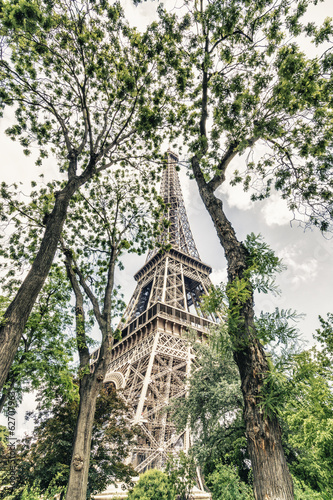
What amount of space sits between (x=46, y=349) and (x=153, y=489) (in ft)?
25.0

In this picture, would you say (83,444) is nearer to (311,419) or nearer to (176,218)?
(311,419)

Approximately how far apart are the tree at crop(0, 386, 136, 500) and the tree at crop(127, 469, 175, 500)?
558mm

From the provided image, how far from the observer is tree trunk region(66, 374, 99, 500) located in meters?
4.37

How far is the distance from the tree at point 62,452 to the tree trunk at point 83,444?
17.3ft

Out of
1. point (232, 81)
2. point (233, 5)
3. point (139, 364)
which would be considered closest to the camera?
point (233, 5)

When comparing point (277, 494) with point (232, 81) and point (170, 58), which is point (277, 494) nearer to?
point (232, 81)

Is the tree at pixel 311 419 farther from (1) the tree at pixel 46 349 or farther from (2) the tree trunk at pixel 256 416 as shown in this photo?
(1) the tree at pixel 46 349

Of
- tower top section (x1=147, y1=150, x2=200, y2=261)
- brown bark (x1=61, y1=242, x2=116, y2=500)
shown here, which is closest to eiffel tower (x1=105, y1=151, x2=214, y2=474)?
tower top section (x1=147, y1=150, x2=200, y2=261)

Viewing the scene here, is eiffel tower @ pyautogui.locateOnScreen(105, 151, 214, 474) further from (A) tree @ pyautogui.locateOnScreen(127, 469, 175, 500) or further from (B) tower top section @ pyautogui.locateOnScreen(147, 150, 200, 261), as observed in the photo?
(A) tree @ pyautogui.locateOnScreen(127, 469, 175, 500)

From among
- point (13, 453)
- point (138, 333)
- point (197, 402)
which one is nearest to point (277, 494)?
point (197, 402)

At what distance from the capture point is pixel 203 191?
5695mm

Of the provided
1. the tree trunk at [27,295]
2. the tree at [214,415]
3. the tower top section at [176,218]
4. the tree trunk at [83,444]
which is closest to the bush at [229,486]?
the tree at [214,415]

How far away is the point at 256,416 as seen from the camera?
2.94 meters

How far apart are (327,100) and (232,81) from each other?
226 centimetres
